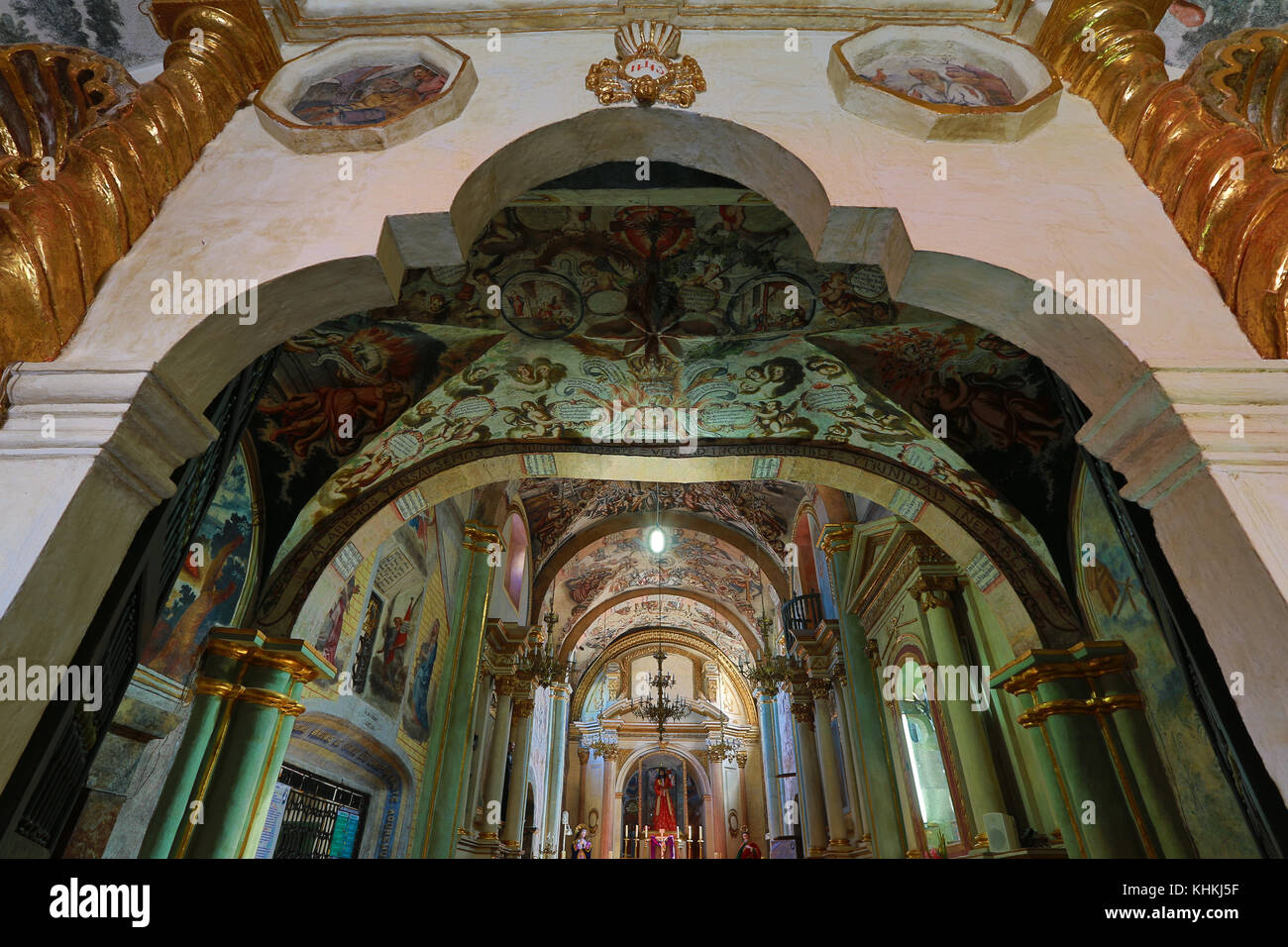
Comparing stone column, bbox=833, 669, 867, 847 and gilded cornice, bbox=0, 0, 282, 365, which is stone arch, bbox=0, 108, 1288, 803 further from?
stone column, bbox=833, 669, 867, 847

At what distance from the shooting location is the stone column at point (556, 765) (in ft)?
57.5

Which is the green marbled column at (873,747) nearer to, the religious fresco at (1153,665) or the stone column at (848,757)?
the stone column at (848,757)

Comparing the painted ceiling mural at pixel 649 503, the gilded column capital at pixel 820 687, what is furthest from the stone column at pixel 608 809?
the gilded column capital at pixel 820 687

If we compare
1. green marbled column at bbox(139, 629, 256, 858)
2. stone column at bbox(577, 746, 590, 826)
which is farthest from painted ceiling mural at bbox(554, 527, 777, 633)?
green marbled column at bbox(139, 629, 256, 858)

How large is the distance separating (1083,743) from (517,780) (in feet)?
32.9

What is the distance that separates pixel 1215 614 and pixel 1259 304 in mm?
1132

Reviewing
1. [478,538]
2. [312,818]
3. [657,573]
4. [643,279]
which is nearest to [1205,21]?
[643,279]

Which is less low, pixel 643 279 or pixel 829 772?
pixel 643 279

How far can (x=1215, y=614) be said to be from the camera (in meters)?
2.13

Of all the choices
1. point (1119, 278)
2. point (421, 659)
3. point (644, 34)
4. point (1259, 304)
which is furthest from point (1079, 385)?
point (421, 659)

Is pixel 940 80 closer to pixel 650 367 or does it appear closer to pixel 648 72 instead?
pixel 648 72

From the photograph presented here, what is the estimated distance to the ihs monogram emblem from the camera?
10.5 feet

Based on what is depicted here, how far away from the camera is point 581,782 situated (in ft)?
74.7

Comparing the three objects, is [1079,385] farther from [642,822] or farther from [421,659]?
[642,822]
